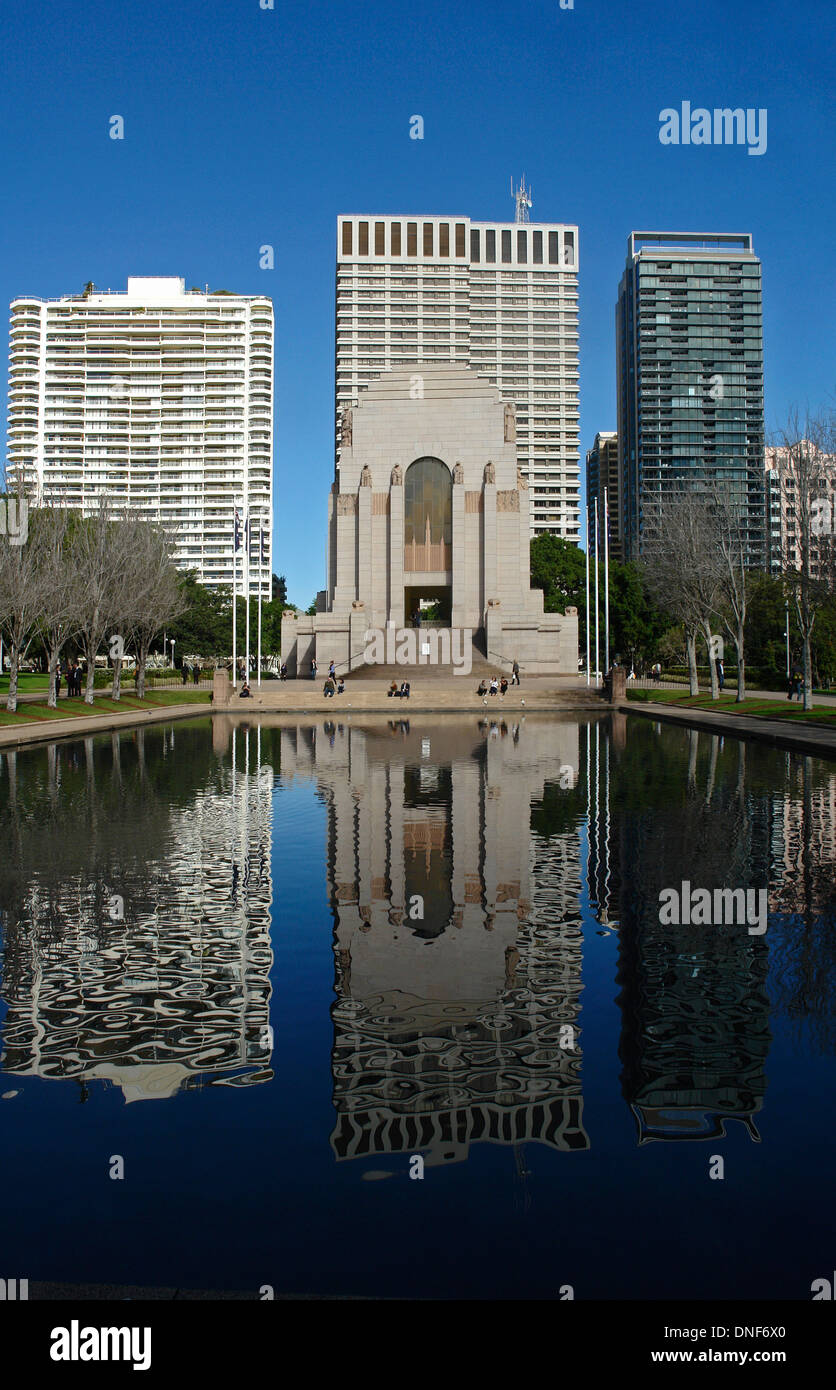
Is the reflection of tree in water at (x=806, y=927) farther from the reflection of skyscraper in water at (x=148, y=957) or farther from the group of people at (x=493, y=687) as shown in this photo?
the group of people at (x=493, y=687)

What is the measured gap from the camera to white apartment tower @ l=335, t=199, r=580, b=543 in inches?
5689

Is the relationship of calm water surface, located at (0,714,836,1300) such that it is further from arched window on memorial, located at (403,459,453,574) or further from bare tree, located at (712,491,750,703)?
arched window on memorial, located at (403,459,453,574)

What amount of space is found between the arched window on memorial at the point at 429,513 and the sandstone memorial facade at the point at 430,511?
0.23 feet

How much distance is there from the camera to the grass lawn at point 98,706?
4091 centimetres

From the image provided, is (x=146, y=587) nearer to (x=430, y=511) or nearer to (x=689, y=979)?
(x=430, y=511)

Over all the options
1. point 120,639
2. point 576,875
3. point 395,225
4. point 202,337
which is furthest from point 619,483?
point 576,875

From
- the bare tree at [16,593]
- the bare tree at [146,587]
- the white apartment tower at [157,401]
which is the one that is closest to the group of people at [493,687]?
the bare tree at [146,587]

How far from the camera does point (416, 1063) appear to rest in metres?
6.26

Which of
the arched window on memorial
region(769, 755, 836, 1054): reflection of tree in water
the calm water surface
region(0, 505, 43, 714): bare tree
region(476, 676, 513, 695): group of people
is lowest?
region(769, 755, 836, 1054): reflection of tree in water

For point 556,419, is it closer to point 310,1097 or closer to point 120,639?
point 120,639

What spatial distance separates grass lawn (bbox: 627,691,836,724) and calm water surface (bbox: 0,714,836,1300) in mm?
25271

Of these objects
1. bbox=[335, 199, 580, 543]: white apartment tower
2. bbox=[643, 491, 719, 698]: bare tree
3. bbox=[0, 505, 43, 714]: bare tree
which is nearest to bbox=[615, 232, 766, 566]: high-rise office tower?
bbox=[335, 199, 580, 543]: white apartment tower

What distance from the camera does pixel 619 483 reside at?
18012cm
